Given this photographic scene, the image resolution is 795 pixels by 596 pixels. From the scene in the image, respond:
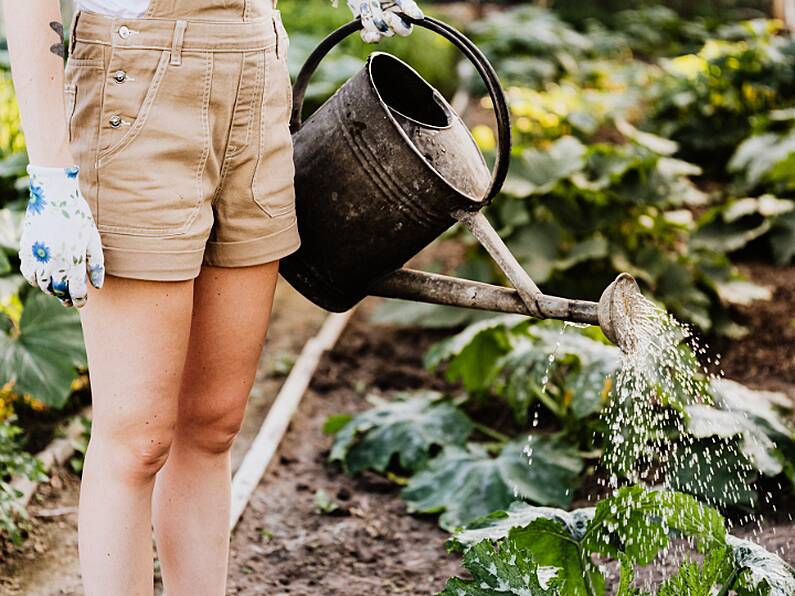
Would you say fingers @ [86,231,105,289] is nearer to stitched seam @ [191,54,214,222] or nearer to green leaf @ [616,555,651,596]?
stitched seam @ [191,54,214,222]

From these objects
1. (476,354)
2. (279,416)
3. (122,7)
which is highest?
(122,7)

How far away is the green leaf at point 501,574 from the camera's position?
1819 millimetres

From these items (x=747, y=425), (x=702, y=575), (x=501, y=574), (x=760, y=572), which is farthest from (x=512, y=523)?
(x=747, y=425)

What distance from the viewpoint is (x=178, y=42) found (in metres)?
1.54

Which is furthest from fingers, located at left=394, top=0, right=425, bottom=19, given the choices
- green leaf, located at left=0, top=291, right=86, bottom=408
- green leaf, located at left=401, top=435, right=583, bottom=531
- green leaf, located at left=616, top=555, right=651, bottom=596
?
green leaf, located at left=0, top=291, right=86, bottom=408

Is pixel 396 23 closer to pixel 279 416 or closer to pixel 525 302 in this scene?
pixel 525 302

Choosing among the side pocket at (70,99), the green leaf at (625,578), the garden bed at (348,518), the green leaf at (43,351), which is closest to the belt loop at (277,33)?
the side pocket at (70,99)

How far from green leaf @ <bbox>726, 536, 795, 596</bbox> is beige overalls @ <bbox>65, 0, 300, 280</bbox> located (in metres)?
1.04

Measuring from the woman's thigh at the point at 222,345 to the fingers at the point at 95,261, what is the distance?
238 mm

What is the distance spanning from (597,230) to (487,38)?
4.49 metres

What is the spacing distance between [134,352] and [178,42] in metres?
0.45

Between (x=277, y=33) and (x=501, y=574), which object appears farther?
(x=501, y=574)

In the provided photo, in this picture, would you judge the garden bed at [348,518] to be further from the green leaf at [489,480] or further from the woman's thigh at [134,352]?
the woman's thigh at [134,352]

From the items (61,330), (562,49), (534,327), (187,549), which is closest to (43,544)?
(61,330)
